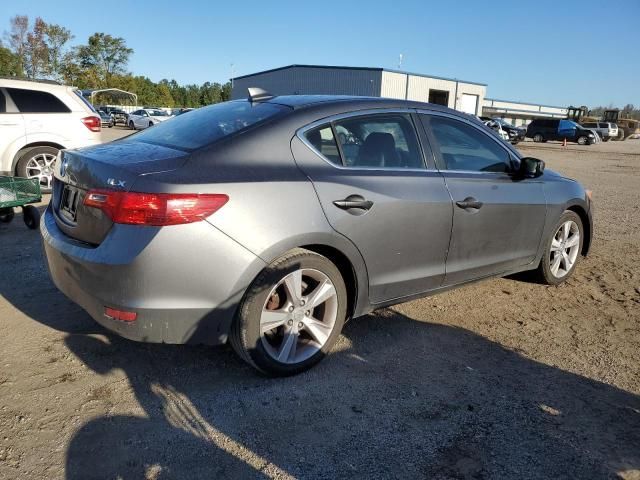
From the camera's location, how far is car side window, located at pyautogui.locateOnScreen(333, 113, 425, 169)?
3256 millimetres

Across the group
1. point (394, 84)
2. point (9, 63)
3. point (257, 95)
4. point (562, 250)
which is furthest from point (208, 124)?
point (9, 63)

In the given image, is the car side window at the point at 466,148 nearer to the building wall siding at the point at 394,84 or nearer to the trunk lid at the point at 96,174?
the trunk lid at the point at 96,174

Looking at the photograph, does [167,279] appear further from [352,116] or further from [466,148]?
[466,148]

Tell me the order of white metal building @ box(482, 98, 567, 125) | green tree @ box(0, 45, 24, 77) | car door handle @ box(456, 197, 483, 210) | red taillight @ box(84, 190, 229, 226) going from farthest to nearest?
white metal building @ box(482, 98, 567, 125) < green tree @ box(0, 45, 24, 77) < car door handle @ box(456, 197, 483, 210) < red taillight @ box(84, 190, 229, 226)

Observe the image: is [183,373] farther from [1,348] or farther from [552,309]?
[552,309]

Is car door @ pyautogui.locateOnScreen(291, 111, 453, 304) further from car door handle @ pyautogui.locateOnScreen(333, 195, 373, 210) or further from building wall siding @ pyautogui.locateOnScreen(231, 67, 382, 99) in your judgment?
building wall siding @ pyautogui.locateOnScreen(231, 67, 382, 99)

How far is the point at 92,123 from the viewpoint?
838 cm

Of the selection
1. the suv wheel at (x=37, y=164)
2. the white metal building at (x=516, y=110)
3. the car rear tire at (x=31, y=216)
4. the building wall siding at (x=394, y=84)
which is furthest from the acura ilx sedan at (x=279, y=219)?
the white metal building at (x=516, y=110)

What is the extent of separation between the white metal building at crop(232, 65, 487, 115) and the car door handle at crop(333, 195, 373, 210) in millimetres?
34153

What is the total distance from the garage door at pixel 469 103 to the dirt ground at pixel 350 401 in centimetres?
4734

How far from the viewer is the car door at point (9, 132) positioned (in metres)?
7.65

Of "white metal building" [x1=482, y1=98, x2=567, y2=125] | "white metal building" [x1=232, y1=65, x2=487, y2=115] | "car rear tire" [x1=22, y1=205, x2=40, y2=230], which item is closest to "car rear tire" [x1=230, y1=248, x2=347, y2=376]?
"car rear tire" [x1=22, y1=205, x2=40, y2=230]

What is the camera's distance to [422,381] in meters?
3.10

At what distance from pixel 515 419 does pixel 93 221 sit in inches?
97.8
